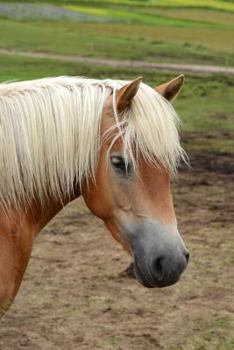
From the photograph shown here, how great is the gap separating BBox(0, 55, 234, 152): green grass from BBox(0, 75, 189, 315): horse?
878 cm

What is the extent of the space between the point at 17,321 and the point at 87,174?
9.01 ft

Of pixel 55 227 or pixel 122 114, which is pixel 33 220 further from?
pixel 55 227

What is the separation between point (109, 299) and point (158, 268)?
2.94 metres

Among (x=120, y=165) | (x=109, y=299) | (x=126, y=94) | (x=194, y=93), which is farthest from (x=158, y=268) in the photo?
(x=194, y=93)

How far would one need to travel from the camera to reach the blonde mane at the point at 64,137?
3.29 m

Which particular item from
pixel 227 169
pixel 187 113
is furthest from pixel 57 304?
pixel 187 113

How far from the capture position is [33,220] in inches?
139

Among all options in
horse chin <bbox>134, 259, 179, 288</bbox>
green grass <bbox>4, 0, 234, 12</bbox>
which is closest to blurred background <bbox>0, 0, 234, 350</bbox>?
horse chin <bbox>134, 259, 179, 288</bbox>

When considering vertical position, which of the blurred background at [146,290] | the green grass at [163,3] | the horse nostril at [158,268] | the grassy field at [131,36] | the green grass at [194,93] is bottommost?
the green grass at [163,3]

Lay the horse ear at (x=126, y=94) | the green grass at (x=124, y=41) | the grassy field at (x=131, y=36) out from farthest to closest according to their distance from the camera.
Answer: the grassy field at (x=131, y=36)
the green grass at (x=124, y=41)
the horse ear at (x=126, y=94)

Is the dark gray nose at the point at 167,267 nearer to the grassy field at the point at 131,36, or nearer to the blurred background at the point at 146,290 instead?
the blurred background at the point at 146,290

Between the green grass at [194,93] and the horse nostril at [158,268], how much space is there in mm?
8874

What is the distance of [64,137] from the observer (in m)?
3.34

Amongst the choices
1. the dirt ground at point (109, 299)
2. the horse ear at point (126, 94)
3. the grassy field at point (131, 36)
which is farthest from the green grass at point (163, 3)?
the horse ear at point (126, 94)
